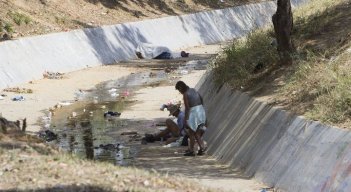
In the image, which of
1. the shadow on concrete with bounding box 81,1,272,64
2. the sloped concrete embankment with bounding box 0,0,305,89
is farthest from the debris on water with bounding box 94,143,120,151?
the shadow on concrete with bounding box 81,1,272,64

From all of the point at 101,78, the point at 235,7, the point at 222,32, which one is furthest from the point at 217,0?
the point at 101,78

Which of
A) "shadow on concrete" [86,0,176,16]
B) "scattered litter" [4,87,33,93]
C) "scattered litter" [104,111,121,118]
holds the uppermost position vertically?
"shadow on concrete" [86,0,176,16]

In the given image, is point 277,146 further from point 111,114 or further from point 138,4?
point 138,4

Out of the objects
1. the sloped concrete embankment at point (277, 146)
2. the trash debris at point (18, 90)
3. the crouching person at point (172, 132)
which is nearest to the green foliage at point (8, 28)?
the trash debris at point (18, 90)

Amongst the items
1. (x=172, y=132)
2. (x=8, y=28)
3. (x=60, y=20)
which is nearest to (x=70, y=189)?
(x=172, y=132)

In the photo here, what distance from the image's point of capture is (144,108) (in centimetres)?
2286

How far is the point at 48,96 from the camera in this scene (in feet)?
81.8

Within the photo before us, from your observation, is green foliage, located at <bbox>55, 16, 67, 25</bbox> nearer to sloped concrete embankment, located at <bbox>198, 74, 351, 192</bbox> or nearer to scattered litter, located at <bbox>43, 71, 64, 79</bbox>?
scattered litter, located at <bbox>43, 71, 64, 79</bbox>

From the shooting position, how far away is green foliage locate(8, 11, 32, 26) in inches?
1337

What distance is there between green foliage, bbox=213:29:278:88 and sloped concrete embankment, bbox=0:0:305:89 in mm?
4599

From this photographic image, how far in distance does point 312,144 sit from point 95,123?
10.1 metres

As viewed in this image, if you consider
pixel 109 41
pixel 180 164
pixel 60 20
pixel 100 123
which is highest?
pixel 60 20

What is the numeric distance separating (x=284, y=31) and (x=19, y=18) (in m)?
20.7

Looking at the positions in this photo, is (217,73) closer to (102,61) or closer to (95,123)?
(95,123)
